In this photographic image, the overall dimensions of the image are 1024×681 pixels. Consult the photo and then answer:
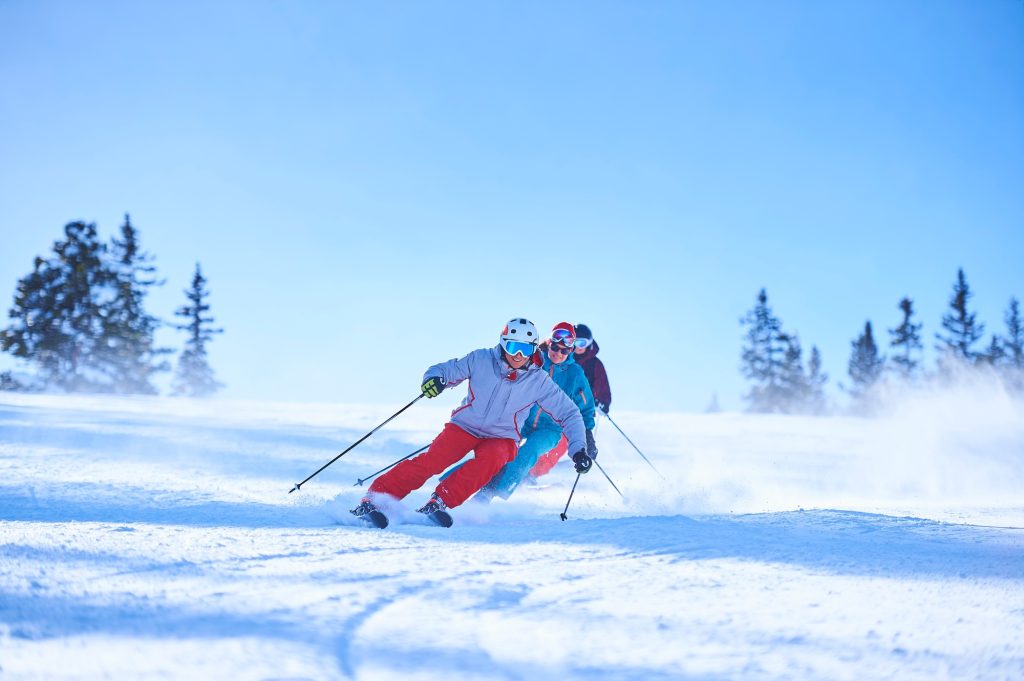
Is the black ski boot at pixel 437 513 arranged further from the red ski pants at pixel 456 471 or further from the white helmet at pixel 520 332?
the white helmet at pixel 520 332

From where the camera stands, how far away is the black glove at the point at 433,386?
18.1ft

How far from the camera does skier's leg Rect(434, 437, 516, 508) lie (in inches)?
200

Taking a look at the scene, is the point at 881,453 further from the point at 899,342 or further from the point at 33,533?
the point at 899,342

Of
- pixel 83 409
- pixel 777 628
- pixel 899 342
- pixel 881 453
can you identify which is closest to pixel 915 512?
pixel 777 628

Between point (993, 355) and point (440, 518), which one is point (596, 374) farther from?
point (993, 355)

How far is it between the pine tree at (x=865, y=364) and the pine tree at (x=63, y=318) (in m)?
55.0

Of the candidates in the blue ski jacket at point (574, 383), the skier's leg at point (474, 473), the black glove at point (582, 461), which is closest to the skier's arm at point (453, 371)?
the skier's leg at point (474, 473)

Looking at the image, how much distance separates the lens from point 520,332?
18.5 ft

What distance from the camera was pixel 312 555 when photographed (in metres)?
3.18

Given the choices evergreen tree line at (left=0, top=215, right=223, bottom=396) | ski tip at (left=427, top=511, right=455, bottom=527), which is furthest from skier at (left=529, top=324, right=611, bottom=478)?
evergreen tree line at (left=0, top=215, right=223, bottom=396)

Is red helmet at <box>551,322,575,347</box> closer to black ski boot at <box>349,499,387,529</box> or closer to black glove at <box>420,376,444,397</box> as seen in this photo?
black glove at <box>420,376,444,397</box>

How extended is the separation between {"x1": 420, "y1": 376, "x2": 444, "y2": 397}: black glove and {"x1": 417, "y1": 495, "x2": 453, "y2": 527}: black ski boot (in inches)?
36.1

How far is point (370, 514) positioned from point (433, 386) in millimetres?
1364

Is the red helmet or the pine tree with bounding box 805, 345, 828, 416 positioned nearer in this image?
the red helmet
